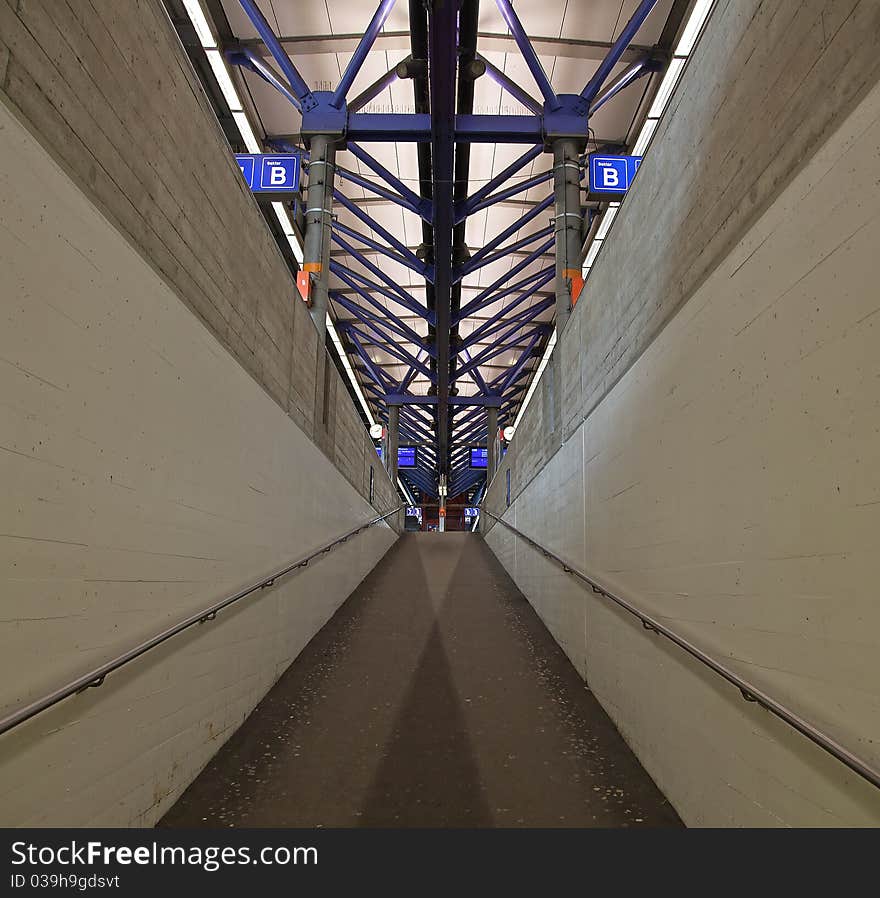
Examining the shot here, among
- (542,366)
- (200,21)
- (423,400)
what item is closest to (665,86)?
(200,21)

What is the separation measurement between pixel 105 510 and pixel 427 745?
2.10 metres

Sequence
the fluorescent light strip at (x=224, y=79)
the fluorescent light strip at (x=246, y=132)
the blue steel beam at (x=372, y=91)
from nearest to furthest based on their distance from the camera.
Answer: the fluorescent light strip at (x=224, y=79)
the blue steel beam at (x=372, y=91)
the fluorescent light strip at (x=246, y=132)

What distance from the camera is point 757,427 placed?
1.99 metres

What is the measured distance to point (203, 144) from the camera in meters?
3.11

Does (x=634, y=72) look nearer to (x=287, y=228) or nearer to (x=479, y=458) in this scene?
(x=287, y=228)

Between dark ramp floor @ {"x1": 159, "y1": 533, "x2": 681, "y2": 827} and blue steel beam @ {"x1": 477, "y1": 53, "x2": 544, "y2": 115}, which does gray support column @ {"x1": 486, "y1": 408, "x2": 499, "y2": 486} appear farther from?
dark ramp floor @ {"x1": 159, "y1": 533, "x2": 681, "y2": 827}

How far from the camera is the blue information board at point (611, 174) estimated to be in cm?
605

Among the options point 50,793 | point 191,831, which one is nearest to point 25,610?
point 50,793

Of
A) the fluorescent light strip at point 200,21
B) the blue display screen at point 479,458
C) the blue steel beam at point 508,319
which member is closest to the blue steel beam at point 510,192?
the blue steel beam at point 508,319

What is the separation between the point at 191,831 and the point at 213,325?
235 centimetres

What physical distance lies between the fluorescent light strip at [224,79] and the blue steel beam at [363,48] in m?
1.26

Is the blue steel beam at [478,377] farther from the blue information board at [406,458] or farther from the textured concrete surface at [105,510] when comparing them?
the textured concrete surface at [105,510]

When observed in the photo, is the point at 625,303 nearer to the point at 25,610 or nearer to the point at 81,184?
the point at 81,184

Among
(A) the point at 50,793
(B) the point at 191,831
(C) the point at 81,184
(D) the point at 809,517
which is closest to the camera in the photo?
(D) the point at 809,517
